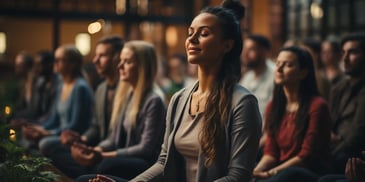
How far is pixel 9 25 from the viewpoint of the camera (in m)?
21.0

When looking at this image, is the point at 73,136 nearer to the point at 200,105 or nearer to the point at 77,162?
the point at 77,162

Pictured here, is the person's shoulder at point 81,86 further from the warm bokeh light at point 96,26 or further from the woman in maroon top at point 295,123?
the warm bokeh light at point 96,26

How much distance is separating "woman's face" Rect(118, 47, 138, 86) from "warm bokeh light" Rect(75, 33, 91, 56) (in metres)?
16.8

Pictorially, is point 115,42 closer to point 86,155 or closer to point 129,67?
point 129,67

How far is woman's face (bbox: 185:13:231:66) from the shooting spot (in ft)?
10.1

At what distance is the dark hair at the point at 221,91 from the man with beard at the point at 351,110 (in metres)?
1.53

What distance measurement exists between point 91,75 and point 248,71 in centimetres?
150

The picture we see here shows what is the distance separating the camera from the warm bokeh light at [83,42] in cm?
2147

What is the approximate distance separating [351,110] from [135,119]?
1.41 m

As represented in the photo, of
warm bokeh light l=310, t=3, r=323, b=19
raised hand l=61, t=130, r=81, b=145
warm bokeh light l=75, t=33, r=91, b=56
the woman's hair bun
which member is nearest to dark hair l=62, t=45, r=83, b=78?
raised hand l=61, t=130, r=81, b=145

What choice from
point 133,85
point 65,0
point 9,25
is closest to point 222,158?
point 133,85

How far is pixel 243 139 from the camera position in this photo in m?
2.98

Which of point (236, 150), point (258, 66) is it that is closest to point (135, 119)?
point (236, 150)

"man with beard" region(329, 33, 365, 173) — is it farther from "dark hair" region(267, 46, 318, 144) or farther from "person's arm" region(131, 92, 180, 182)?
"person's arm" region(131, 92, 180, 182)
